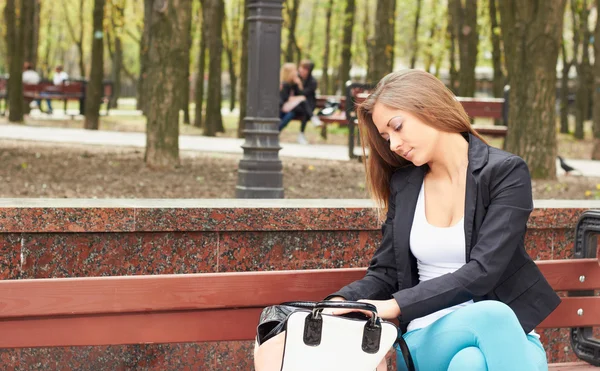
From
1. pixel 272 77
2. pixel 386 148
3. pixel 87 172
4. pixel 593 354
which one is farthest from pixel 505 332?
pixel 87 172

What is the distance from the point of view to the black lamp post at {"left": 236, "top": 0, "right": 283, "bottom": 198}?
7.38m

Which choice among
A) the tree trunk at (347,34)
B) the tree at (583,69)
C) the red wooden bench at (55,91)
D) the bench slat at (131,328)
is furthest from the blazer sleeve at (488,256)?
the red wooden bench at (55,91)

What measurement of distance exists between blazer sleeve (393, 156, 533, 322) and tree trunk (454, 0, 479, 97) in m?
20.0

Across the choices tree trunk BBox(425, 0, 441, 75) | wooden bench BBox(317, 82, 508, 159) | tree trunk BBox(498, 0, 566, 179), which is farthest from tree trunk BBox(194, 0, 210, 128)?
tree trunk BBox(498, 0, 566, 179)

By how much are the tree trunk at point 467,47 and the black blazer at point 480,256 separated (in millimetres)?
19828

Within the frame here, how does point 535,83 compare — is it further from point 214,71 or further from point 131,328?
point 214,71

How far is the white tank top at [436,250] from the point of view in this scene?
3.30 metres

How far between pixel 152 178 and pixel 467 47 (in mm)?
13948

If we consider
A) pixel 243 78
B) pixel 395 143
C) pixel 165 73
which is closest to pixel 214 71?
pixel 243 78

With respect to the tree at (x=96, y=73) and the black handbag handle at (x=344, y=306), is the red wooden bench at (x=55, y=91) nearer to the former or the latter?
the tree at (x=96, y=73)

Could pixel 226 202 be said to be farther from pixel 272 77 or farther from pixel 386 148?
pixel 272 77

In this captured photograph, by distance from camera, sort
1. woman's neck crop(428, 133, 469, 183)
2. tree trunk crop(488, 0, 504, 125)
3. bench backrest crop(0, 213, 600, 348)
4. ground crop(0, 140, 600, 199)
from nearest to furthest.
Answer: woman's neck crop(428, 133, 469, 183)
bench backrest crop(0, 213, 600, 348)
ground crop(0, 140, 600, 199)
tree trunk crop(488, 0, 504, 125)

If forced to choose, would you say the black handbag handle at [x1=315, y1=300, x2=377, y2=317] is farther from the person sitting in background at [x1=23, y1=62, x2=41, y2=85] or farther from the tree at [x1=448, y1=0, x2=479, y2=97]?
the person sitting in background at [x1=23, y1=62, x2=41, y2=85]

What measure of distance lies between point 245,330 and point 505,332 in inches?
46.6
